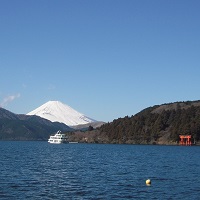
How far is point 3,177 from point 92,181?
14.7 meters

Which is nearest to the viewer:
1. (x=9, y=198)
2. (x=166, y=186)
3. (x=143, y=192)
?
(x=9, y=198)

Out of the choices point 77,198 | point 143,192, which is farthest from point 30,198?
point 143,192

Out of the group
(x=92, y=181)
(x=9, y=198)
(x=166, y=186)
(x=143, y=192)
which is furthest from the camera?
(x=92, y=181)

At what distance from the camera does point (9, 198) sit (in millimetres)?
45094

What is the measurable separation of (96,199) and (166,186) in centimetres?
1389

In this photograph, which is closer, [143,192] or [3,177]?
[143,192]

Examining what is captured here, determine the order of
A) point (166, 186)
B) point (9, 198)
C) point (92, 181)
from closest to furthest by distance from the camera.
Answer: point (9, 198)
point (166, 186)
point (92, 181)

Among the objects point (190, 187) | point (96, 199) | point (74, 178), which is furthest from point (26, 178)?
point (190, 187)

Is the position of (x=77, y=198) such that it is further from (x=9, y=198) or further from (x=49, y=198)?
(x=9, y=198)

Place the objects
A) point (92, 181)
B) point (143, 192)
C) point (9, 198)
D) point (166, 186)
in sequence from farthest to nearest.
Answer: point (92, 181) < point (166, 186) < point (143, 192) < point (9, 198)

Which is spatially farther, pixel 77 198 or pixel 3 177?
pixel 3 177

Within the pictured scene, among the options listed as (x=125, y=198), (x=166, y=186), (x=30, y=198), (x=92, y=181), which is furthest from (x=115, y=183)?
(x=30, y=198)

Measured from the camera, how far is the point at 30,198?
149 ft

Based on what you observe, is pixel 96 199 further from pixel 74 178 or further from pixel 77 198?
pixel 74 178
